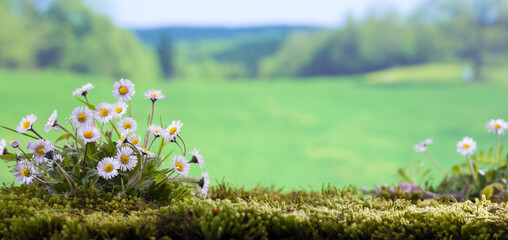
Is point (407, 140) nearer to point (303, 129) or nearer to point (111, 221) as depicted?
point (303, 129)

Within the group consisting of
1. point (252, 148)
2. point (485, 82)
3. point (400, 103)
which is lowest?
point (252, 148)

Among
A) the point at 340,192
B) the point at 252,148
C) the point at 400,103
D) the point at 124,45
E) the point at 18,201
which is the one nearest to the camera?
the point at 18,201

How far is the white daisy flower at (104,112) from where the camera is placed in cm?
253

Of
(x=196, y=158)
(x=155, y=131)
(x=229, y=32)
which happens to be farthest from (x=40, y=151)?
(x=229, y=32)

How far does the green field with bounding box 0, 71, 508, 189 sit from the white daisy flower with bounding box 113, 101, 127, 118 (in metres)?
6.84

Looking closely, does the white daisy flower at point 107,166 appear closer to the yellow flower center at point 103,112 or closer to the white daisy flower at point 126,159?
the white daisy flower at point 126,159

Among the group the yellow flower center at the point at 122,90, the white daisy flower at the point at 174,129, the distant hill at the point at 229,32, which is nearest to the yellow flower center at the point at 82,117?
the yellow flower center at the point at 122,90

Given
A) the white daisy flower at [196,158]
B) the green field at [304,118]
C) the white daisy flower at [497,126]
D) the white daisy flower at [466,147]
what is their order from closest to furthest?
1. the white daisy flower at [196,158]
2. the white daisy flower at [466,147]
3. the white daisy flower at [497,126]
4. the green field at [304,118]

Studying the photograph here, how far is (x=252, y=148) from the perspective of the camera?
11.0 meters

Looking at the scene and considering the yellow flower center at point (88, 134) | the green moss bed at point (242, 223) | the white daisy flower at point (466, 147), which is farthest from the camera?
the white daisy flower at point (466, 147)

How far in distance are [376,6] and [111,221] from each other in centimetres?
1491

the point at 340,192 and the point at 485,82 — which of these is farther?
the point at 485,82

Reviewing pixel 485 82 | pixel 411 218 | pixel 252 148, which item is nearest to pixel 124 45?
pixel 252 148

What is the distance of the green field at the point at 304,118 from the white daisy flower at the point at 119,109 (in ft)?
22.5
